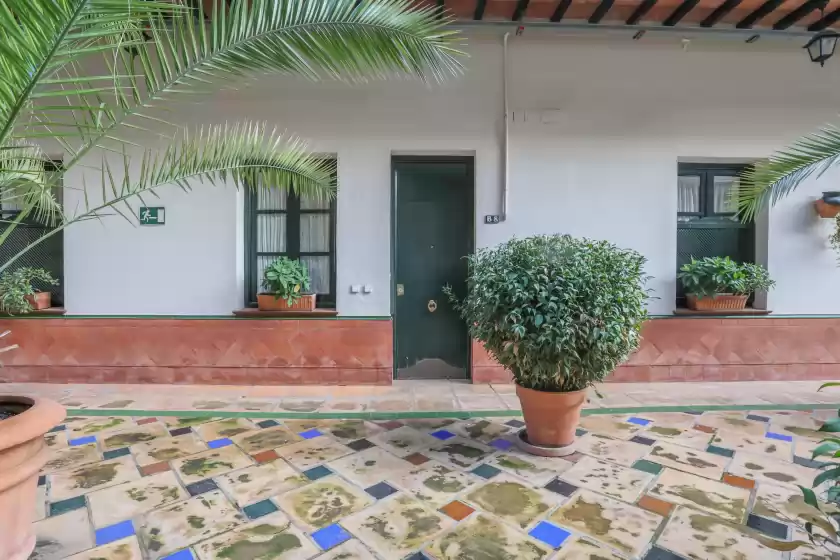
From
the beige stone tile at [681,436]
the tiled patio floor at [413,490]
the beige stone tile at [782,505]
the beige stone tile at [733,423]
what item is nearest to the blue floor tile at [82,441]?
the tiled patio floor at [413,490]

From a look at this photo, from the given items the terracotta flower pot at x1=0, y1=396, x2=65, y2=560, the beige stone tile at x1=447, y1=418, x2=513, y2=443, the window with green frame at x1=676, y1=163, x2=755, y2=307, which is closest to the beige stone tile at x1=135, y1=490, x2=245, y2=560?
the terracotta flower pot at x1=0, y1=396, x2=65, y2=560

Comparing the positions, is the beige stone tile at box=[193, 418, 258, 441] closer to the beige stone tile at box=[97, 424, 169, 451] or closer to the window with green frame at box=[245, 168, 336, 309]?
the beige stone tile at box=[97, 424, 169, 451]

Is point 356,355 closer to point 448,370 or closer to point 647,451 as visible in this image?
point 448,370

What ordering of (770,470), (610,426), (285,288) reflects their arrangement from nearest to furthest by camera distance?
1. (770,470)
2. (610,426)
3. (285,288)

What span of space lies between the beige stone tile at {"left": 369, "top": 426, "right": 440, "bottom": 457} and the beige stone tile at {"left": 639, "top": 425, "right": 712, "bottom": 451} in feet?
4.84

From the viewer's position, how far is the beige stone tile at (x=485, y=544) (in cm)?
167

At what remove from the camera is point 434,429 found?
2.95 m

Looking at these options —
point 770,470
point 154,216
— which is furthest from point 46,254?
point 770,470

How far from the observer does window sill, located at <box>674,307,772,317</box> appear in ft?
13.0

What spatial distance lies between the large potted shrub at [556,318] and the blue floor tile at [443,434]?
1.71 feet

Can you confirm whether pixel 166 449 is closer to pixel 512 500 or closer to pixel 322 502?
pixel 322 502

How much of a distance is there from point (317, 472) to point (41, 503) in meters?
1.27

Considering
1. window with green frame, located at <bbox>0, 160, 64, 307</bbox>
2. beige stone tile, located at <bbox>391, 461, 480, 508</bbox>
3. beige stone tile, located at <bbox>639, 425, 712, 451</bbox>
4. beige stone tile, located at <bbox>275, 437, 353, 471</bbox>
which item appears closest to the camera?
beige stone tile, located at <bbox>391, 461, 480, 508</bbox>

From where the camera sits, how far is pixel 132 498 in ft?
6.69
